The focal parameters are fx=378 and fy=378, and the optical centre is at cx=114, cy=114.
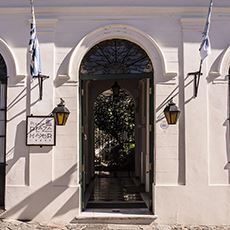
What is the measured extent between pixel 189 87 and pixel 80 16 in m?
2.48

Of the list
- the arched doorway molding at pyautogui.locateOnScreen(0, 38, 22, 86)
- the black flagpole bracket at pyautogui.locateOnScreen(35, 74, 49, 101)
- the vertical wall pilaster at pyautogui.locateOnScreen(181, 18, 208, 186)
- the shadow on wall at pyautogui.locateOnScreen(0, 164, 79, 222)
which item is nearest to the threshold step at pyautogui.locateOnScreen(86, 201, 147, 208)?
the shadow on wall at pyautogui.locateOnScreen(0, 164, 79, 222)

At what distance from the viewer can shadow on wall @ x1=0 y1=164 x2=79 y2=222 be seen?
6.98 metres

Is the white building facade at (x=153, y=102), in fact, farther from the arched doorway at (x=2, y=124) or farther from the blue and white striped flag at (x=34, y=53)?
the blue and white striped flag at (x=34, y=53)

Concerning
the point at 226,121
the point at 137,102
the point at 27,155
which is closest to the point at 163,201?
the point at 226,121

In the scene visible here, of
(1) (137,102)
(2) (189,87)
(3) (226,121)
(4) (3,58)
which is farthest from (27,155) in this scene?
(1) (137,102)

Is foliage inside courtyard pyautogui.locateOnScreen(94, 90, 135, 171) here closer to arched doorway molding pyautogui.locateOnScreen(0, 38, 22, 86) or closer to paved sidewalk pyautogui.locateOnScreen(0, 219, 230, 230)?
paved sidewalk pyautogui.locateOnScreen(0, 219, 230, 230)

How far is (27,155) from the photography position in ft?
23.3

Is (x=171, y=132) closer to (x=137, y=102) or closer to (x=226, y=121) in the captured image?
(x=226, y=121)

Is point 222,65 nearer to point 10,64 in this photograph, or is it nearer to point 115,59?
point 115,59

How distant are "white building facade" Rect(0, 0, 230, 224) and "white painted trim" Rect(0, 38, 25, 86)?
19 millimetres

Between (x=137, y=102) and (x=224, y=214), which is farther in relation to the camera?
(x=137, y=102)

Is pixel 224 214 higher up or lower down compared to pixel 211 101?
lower down

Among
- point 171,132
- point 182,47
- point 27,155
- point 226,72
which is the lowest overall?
point 27,155

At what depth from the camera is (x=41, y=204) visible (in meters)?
6.99
